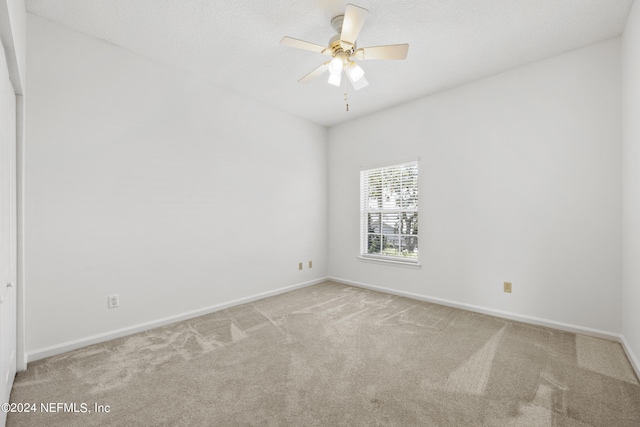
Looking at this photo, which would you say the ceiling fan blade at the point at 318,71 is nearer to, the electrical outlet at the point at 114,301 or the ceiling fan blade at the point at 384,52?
the ceiling fan blade at the point at 384,52

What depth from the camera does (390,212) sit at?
4219 millimetres

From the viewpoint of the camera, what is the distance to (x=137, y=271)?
9.16 feet

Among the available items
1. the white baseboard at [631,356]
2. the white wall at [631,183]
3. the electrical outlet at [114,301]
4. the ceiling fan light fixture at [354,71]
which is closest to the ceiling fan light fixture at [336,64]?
the ceiling fan light fixture at [354,71]

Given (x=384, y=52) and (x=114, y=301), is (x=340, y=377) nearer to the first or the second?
(x=114, y=301)

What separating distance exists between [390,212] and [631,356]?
2698mm

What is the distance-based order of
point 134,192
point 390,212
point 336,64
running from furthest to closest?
1. point 390,212
2. point 134,192
3. point 336,64

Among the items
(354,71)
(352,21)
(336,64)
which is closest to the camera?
(352,21)

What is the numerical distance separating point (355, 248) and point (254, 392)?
9.84 feet

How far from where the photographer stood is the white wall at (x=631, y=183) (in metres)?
2.06

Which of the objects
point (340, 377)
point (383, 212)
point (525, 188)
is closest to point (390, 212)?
point (383, 212)

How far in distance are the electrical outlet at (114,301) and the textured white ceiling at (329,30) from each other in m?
2.38

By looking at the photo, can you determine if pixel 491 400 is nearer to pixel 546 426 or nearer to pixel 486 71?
pixel 546 426

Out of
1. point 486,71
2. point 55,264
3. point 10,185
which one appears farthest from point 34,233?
point 486,71

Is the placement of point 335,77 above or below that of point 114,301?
above
